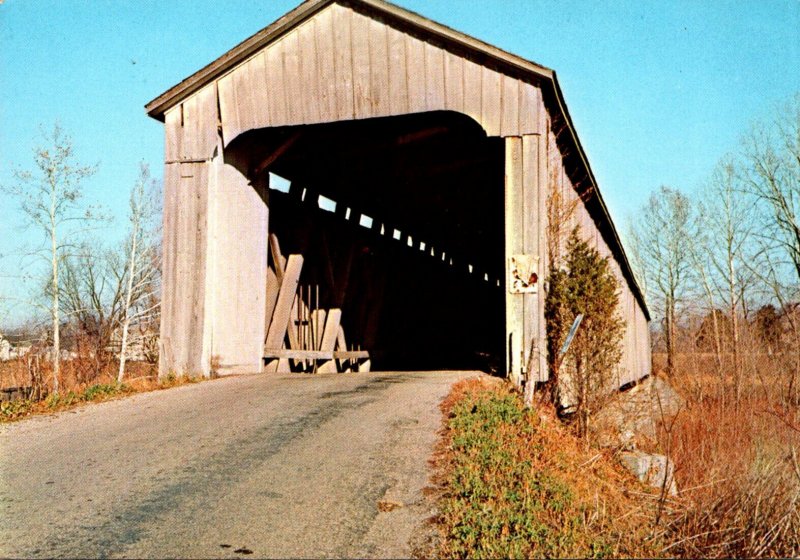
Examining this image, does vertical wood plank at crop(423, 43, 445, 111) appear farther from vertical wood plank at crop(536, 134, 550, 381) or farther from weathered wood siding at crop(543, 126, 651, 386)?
weathered wood siding at crop(543, 126, 651, 386)

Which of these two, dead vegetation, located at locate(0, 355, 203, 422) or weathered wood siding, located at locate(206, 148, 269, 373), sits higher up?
weathered wood siding, located at locate(206, 148, 269, 373)

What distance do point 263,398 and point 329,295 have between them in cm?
639

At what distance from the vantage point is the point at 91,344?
25141mm

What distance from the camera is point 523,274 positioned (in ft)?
30.6

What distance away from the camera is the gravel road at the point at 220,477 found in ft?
13.2

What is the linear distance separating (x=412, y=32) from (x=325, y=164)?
15.1 ft

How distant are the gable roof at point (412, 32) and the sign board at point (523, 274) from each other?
91.5 inches

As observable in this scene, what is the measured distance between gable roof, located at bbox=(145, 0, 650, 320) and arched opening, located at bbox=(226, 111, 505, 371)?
98cm

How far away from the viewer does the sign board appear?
366 inches

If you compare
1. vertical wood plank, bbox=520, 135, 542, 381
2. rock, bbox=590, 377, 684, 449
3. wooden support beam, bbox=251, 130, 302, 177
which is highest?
wooden support beam, bbox=251, 130, 302, 177

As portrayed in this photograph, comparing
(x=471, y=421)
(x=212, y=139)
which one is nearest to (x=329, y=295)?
(x=212, y=139)

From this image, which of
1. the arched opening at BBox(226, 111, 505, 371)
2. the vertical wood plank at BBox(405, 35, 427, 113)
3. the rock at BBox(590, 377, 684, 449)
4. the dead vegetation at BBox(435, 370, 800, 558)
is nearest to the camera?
the dead vegetation at BBox(435, 370, 800, 558)

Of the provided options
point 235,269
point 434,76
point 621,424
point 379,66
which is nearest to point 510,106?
point 434,76

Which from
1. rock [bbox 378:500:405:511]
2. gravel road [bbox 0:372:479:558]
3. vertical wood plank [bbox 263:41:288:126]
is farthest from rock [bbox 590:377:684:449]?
vertical wood plank [bbox 263:41:288:126]
